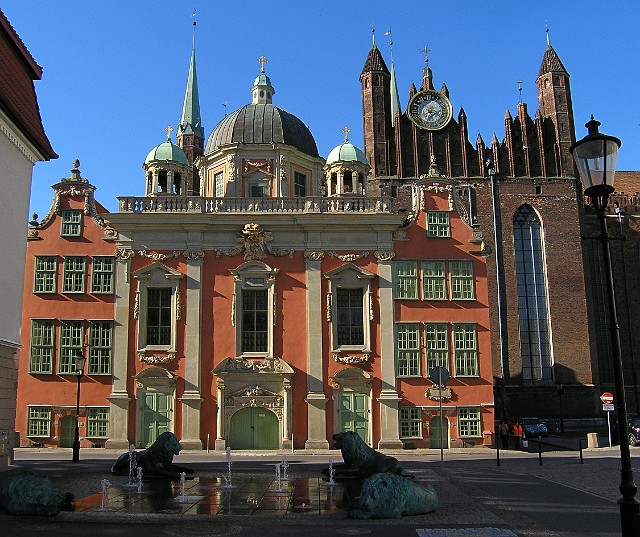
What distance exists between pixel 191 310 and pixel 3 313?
12.0 m

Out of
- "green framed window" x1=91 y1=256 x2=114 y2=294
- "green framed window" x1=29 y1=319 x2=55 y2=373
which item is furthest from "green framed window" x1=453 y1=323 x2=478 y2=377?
"green framed window" x1=29 y1=319 x2=55 y2=373

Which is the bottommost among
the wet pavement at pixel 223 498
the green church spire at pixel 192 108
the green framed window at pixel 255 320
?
the wet pavement at pixel 223 498

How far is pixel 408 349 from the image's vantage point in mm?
31516

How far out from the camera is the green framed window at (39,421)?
99.8 ft

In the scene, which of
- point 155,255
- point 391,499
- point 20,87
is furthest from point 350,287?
point 391,499

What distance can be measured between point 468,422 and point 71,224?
21173 mm

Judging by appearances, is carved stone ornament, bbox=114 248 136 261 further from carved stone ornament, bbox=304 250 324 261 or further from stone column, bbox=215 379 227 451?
carved stone ornament, bbox=304 250 324 261

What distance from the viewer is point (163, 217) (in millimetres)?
31781

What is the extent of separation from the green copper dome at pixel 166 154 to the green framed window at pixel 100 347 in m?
9.02

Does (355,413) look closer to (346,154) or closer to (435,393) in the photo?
(435,393)

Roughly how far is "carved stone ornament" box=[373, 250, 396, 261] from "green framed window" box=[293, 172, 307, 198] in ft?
21.6

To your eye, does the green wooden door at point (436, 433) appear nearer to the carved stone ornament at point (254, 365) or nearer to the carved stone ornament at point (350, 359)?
the carved stone ornament at point (350, 359)

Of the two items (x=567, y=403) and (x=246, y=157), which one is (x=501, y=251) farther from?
(x=246, y=157)

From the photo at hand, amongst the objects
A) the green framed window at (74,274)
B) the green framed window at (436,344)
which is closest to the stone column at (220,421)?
the green framed window at (74,274)
